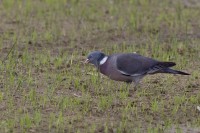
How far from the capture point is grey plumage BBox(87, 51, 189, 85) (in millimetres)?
8211

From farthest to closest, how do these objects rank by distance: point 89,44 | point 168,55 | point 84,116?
point 89,44
point 168,55
point 84,116

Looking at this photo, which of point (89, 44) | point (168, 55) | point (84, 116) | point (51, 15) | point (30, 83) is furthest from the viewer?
point (51, 15)

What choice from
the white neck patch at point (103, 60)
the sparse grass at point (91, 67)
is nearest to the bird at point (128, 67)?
the white neck patch at point (103, 60)

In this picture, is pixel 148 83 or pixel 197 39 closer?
pixel 148 83

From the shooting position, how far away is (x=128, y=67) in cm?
826

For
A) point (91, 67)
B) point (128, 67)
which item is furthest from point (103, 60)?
point (91, 67)

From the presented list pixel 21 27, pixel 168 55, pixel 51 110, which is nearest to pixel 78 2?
pixel 21 27

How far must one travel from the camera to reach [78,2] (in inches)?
490

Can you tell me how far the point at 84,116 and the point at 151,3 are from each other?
559 centimetres

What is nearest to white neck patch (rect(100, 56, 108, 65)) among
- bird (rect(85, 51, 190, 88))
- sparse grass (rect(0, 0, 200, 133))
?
bird (rect(85, 51, 190, 88))

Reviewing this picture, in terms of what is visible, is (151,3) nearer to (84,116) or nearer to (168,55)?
(168,55)

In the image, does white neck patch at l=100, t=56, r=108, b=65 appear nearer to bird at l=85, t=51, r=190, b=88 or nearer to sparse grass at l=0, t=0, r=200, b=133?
bird at l=85, t=51, r=190, b=88

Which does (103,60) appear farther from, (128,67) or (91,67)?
(91,67)

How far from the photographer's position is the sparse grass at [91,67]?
7.29m
